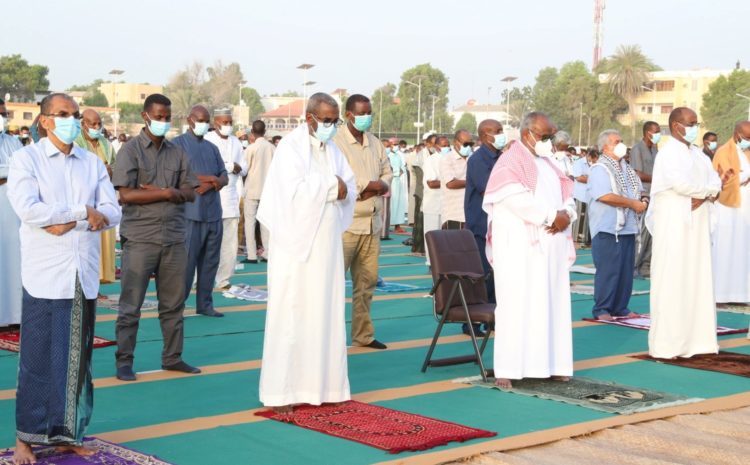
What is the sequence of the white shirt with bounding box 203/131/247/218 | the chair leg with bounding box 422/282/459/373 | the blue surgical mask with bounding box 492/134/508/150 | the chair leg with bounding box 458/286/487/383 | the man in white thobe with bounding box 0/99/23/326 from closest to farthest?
1. the chair leg with bounding box 458/286/487/383
2. the chair leg with bounding box 422/282/459/373
3. the man in white thobe with bounding box 0/99/23/326
4. the blue surgical mask with bounding box 492/134/508/150
5. the white shirt with bounding box 203/131/247/218

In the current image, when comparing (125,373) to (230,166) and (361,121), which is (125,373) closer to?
(361,121)

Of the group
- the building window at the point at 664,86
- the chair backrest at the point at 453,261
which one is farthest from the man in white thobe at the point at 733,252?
the building window at the point at 664,86

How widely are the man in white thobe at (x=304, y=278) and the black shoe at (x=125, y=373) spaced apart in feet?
4.19

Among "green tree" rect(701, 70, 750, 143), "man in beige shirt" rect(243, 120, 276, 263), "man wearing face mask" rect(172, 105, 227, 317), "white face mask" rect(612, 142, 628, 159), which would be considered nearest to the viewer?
"man wearing face mask" rect(172, 105, 227, 317)

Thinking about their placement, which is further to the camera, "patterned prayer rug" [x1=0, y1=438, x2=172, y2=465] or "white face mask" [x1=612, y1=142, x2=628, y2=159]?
"white face mask" [x1=612, y1=142, x2=628, y2=159]

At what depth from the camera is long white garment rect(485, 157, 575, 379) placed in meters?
7.41

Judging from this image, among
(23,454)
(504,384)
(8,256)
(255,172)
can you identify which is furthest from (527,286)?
(255,172)

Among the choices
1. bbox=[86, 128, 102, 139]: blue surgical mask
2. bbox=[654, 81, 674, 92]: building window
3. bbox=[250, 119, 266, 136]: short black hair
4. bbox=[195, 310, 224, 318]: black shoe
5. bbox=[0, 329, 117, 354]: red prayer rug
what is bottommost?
bbox=[0, 329, 117, 354]: red prayer rug

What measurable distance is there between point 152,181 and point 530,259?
2.62 metres

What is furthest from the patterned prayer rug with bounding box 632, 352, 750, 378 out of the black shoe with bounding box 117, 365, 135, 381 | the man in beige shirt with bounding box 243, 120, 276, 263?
the man in beige shirt with bounding box 243, 120, 276, 263

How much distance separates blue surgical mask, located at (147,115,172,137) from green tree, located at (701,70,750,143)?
73.6 metres

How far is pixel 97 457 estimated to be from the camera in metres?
5.35

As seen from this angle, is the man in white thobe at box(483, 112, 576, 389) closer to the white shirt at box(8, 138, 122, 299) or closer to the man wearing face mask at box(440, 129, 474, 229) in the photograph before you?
the white shirt at box(8, 138, 122, 299)

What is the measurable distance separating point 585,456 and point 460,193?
22.6ft
